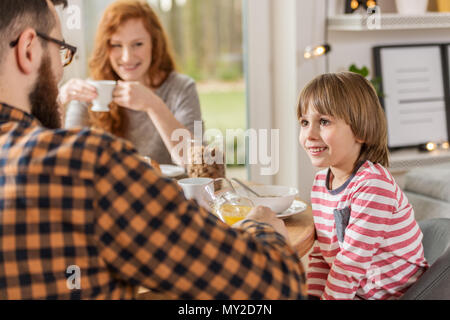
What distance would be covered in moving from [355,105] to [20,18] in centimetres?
96

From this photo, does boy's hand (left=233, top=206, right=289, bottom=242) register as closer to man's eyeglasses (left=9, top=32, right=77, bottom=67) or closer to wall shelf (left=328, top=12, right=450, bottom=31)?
man's eyeglasses (left=9, top=32, right=77, bottom=67)

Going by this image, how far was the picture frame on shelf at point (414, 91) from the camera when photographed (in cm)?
339

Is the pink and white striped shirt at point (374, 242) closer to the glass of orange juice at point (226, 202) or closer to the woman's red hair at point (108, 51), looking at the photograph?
the glass of orange juice at point (226, 202)

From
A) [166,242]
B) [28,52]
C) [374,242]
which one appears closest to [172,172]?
[374,242]

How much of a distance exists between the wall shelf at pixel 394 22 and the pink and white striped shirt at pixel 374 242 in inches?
70.9

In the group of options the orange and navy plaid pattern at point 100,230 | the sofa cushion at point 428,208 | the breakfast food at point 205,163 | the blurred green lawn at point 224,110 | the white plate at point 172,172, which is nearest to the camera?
the orange and navy plaid pattern at point 100,230

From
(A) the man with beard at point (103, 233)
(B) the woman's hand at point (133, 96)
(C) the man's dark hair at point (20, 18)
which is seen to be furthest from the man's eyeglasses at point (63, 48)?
(B) the woman's hand at point (133, 96)

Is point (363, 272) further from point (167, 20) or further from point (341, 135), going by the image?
point (167, 20)

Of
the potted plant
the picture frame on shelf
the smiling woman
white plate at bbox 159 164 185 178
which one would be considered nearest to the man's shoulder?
white plate at bbox 159 164 185 178

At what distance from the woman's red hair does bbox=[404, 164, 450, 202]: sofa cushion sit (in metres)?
1.30

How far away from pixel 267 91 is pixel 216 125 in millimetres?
412

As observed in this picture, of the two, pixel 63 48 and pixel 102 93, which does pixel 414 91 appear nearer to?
pixel 102 93

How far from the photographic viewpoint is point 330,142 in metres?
1.52
